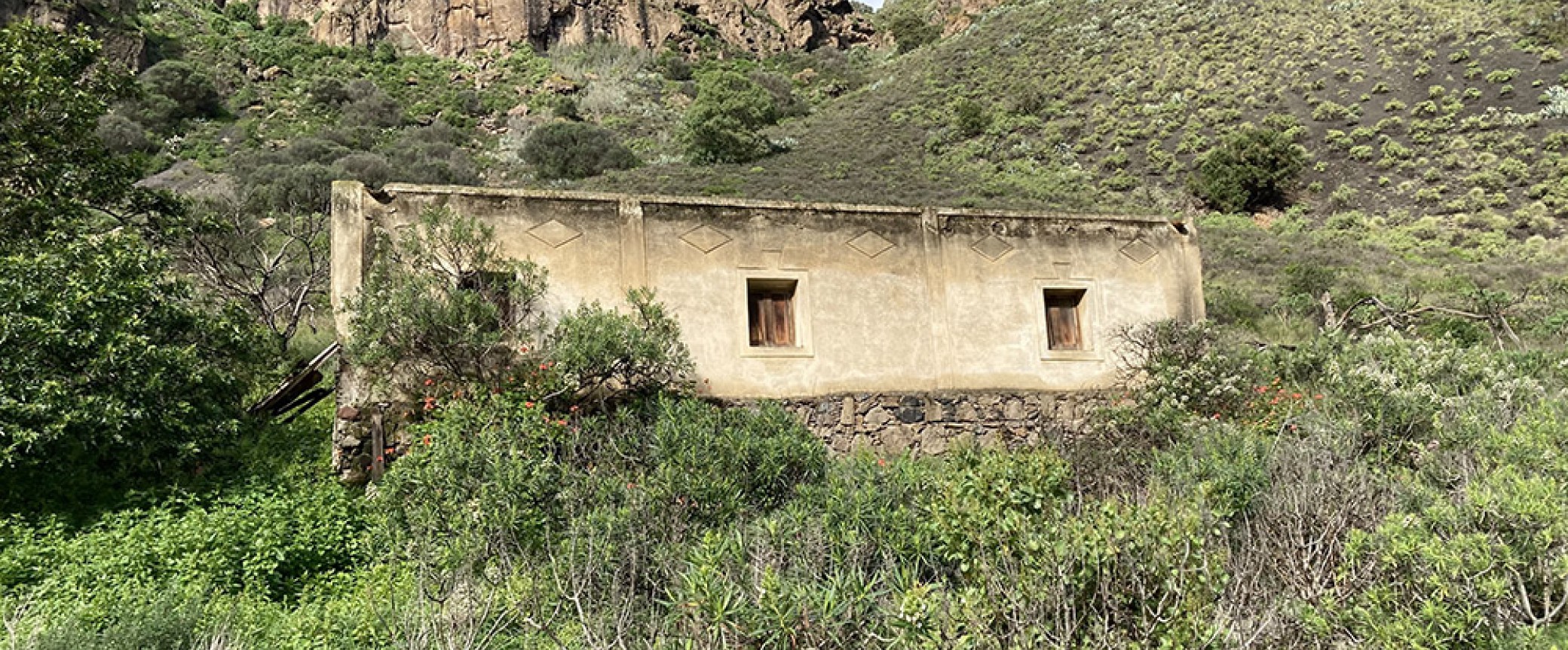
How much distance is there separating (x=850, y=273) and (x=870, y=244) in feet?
1.50

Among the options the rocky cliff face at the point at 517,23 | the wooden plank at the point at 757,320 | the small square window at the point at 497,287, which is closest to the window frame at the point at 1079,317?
the wooden plank at the point at 757,320

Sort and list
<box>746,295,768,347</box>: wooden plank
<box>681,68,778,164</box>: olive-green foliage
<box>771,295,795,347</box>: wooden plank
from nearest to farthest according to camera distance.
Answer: <box>746,295,768,347</box>: wooden plank < <box>771,295,795,347</box>: wooden plank < <box>681,68,778,164</box>: olive-green foliage

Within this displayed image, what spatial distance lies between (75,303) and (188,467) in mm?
1880

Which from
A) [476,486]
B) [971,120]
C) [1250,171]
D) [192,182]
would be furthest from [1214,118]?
[192,182]

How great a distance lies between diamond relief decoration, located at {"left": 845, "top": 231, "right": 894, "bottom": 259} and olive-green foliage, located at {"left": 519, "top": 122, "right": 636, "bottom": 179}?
28.1m

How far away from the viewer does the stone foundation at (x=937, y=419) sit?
440 inches

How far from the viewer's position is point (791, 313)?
37.8 ft

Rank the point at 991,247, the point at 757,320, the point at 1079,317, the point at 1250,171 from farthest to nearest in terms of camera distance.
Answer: the point at 1250,171 < the point at 1079,317 < the point at 991,247 < the point at 757,320

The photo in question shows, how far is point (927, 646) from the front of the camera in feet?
15.6

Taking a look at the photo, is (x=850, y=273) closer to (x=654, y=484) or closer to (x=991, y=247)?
(x=991, y=247)

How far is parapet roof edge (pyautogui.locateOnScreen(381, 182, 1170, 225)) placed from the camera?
10680 mm

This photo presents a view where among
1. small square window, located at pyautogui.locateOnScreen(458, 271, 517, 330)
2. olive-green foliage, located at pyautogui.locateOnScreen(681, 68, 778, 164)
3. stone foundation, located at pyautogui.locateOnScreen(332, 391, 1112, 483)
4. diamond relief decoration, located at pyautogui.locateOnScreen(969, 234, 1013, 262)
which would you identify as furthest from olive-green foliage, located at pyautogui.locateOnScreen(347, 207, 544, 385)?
olive-green foliage, located at pyautogui.locateOnScreen(681, 68, 778, 164)

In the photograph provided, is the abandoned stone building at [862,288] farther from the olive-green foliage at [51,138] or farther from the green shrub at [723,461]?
the olive-green foliage at [51,138]

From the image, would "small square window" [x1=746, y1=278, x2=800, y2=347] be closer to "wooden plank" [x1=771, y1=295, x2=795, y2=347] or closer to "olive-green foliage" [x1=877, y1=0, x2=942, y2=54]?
"wooden plank" [x1=771, y1=295, x2=795, y2=347]
